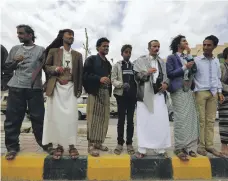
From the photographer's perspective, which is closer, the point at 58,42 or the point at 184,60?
the point at 58,42

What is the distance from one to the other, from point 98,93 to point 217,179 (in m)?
→ 2.12

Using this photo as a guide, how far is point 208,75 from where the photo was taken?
380 centimetres

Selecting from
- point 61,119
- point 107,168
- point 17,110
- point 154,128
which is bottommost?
point 107,168

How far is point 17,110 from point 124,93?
167 centimetres

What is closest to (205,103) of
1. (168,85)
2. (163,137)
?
(168,85)

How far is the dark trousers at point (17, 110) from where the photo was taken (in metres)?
3.54

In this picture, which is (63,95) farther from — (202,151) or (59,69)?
(202,151)

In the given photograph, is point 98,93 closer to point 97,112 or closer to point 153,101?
point 97,112

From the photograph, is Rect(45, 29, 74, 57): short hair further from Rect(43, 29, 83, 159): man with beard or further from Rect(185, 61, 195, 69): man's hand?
Rect(185, 61, 195, 69): man's hand

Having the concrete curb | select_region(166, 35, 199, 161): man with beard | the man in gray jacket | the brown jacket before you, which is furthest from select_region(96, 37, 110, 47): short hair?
the concrete curb

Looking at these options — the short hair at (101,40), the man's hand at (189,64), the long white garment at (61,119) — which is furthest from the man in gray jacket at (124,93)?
the man's hand at (189,64)

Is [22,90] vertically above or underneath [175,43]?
underneath

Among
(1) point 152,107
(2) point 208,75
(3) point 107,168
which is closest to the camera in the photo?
(3) point 107,168

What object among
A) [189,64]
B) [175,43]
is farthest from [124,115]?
[175,43]
